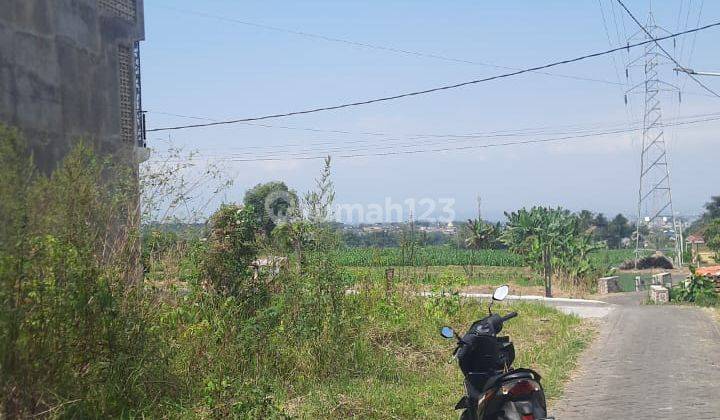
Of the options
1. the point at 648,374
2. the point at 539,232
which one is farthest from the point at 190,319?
the point at 539,232

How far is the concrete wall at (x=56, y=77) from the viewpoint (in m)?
9.41

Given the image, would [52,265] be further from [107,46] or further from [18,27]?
[107,46]

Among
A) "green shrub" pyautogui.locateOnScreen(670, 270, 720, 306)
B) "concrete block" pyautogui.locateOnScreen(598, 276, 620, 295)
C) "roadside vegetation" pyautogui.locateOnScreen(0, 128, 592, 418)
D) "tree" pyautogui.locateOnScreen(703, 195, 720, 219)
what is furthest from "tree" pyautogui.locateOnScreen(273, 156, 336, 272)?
"tree" pyautogui.locateOnScreen(703, 195, 720, 219)

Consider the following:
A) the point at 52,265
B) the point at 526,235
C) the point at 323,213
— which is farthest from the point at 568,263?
the point at 52,265

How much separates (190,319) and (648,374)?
6.13 metres

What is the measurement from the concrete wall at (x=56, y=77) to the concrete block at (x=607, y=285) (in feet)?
75.2

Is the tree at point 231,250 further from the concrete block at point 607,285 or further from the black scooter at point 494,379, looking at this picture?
the concrete block at point 607,285

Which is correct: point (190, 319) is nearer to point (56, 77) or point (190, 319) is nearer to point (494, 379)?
point (56, 77)

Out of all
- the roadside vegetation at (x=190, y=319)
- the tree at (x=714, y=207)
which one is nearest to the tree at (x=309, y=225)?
the roadside vegetation at (x=190, y=319)

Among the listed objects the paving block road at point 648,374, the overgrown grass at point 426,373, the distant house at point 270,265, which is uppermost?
the distant house at point 270,265

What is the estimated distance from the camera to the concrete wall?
9.41 meters

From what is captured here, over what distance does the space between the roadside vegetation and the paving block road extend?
0.50m

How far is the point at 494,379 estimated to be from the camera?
5.52 meters

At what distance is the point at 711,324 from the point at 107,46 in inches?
525
